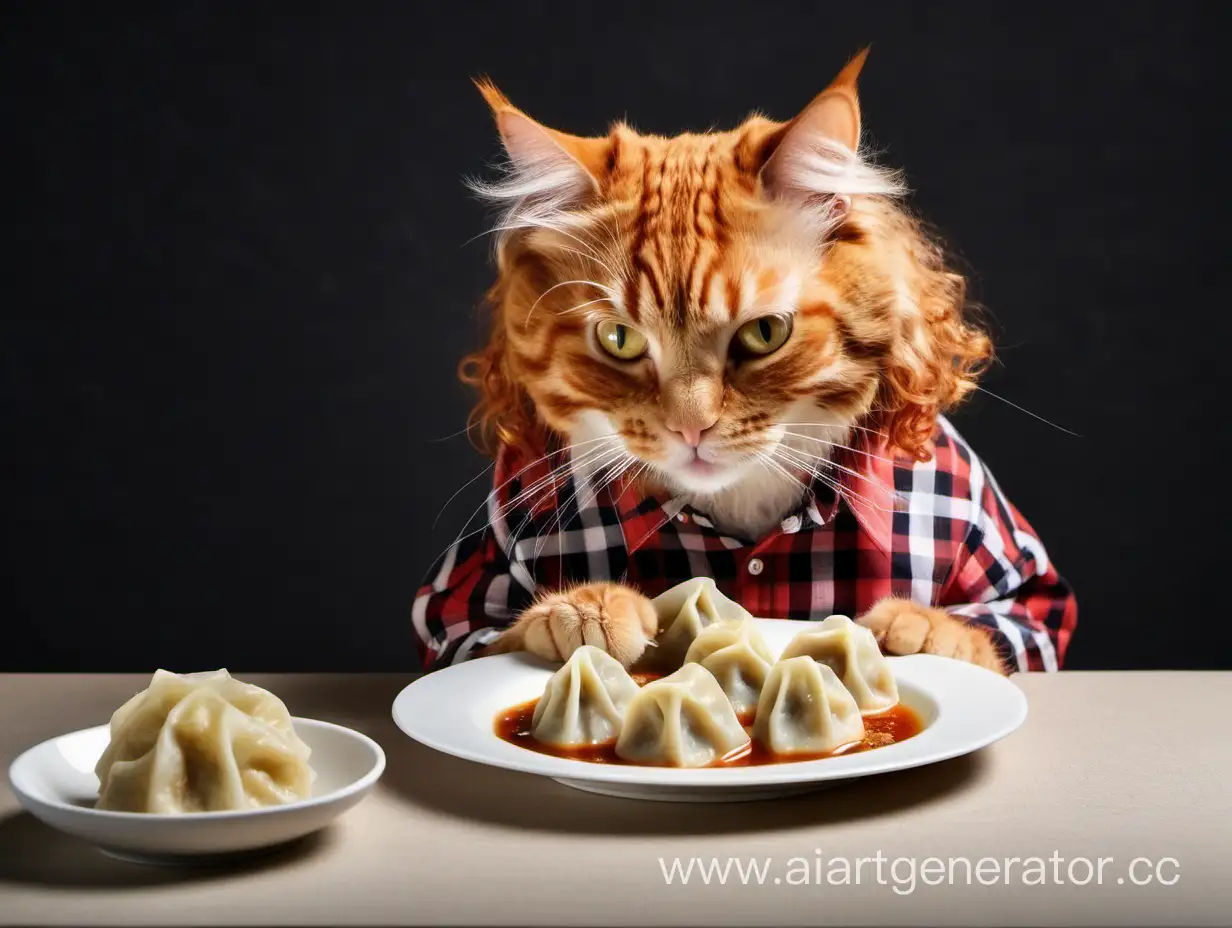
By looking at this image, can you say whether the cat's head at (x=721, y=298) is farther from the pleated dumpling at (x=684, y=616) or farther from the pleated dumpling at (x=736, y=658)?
the pleated dumpling at (x=736, y=658)

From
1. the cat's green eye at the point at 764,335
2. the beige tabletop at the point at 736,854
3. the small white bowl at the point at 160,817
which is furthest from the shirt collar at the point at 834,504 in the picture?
the small white bowl at the point at 160,817

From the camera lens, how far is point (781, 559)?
6.16 ft

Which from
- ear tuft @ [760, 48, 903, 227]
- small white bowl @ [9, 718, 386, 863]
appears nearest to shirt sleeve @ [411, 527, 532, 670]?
ear tuft @ [760, 48, 903, 227]

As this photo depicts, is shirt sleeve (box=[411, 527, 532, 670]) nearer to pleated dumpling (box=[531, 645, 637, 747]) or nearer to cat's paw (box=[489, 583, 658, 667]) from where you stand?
cat's paw (box=[489, 583, 658, 667])

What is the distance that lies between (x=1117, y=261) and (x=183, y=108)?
188 centimetres

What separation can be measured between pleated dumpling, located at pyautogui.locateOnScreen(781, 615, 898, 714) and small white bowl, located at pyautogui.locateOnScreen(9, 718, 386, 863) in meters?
0.47

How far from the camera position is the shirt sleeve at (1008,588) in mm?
1871

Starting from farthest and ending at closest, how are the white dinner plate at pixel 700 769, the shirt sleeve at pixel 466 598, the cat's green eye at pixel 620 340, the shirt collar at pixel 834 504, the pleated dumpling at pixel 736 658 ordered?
the shirt sleeve at pixel 466 598 → the shirt collar at pixel 834 504 → the cat's green eye at pixel 620 340 → the pleated dumpling at pixel 736 658 → the white dinner plate at pixel 700 769

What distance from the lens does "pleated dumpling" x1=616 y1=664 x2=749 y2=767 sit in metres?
1.20

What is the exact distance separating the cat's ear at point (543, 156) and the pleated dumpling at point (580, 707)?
0.60 metres

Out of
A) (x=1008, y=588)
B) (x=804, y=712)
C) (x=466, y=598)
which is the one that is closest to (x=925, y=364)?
(x=1008, y=588)

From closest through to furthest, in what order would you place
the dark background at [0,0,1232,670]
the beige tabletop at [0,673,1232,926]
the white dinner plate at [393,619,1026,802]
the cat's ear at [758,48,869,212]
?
1. the beige tabletop at [0,673,1232,926]
2. the white dinner plate at [393,619,1026,802]
3. the cat's ear at [758,48,869,212]
4. the dark background at [0,0,1232,670]

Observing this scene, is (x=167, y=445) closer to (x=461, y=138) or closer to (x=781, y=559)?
(x=461, y=138)

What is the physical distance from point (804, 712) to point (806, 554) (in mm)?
650
